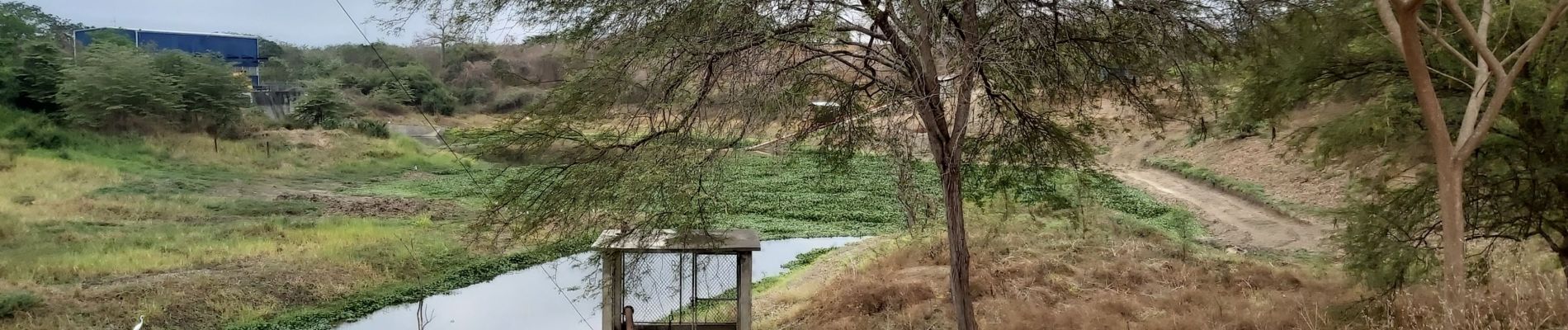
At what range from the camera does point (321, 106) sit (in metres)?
33.1

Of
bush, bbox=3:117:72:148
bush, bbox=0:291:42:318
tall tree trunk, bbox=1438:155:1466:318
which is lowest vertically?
bush, bbox=0:291:42:318

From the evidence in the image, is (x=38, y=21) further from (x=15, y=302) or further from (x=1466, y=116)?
Answer: (x=1466, y=116)

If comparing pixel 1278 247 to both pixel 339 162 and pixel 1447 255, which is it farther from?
pixel 339 162

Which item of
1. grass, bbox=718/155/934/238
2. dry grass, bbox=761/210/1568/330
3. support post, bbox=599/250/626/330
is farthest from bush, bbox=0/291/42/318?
grass, bbox=718/155/934/238

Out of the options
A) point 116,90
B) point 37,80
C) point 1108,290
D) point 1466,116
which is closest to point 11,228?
point 116,90

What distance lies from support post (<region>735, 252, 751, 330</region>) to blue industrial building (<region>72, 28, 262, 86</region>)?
3583cm

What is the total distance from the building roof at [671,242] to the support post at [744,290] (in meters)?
0.28

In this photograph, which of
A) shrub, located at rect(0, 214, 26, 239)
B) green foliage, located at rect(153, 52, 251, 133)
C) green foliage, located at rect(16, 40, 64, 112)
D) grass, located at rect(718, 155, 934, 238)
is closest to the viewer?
shrub, located at rect(0, 214, 26, 239)

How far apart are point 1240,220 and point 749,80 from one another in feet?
55.7

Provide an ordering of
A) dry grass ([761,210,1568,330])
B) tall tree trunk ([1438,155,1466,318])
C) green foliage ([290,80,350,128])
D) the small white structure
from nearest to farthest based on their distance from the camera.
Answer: tall tree trunk ([1438,155,1466,318]), the small white structure, dry grass ([761,210,1568,330]), green foliage ([290,80,350,128])

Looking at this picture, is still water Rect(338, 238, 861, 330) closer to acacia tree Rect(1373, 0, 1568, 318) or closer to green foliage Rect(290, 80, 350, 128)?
acacia tree Rect(1373, 0, 1568, 318)

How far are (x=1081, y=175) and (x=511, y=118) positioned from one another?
5.17 m

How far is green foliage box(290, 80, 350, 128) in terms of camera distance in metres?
32.0

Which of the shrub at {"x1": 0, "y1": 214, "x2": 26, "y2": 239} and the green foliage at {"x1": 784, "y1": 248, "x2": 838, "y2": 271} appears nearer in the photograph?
the shrub at {"x1": 0, "y1": 214, "x2": 26, "y2": 239}
